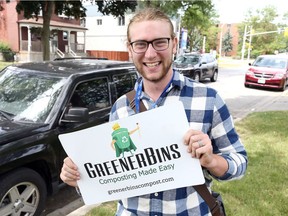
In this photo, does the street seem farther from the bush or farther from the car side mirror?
the bush

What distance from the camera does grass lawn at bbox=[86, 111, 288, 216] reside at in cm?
357

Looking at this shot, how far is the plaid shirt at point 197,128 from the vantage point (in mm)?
1557

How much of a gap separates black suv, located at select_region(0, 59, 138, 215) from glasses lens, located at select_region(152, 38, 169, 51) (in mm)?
1958

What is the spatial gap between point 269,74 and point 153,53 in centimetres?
1500

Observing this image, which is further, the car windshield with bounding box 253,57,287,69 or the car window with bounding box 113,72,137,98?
the car windshield with bounding box 253,57,287,69

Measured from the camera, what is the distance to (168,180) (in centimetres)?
154

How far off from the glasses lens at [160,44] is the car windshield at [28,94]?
88.0 inches

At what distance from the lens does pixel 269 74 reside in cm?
1529

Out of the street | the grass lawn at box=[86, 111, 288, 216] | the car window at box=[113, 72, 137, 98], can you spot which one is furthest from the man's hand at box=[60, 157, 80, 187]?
the street

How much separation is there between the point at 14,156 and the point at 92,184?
1.63 m

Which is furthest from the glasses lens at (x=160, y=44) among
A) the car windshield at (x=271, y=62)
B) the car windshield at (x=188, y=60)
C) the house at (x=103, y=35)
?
the house at (x=103, y=35)

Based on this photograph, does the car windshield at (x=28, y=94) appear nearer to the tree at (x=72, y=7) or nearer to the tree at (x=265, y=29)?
the tree at (x=72, y=7)

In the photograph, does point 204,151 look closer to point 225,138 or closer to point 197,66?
point 225,138

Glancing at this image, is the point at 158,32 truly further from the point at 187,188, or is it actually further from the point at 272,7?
the point at 272,7
